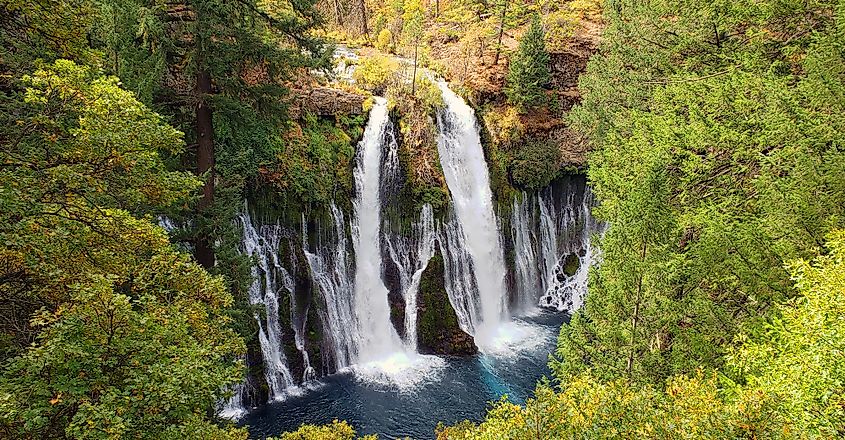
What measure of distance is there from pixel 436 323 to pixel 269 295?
6.59 m

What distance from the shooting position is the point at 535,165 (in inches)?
968

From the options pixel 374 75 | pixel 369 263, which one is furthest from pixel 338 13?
pixel 369 263

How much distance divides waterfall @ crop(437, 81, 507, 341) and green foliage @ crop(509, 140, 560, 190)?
2.10 metres

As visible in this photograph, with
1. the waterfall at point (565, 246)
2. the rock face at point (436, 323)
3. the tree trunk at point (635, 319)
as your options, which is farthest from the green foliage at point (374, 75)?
the tree trunk at point (635, 319)

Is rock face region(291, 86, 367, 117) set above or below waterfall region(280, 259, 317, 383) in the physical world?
above

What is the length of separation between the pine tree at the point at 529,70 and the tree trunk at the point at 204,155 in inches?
716

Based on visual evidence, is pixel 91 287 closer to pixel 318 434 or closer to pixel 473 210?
pixel 318 434

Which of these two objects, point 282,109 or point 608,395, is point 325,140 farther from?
point 608,395

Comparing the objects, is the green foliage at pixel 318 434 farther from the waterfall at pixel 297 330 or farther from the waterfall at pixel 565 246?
the waterfall at pixel 565 246

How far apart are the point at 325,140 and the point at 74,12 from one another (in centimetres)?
1179

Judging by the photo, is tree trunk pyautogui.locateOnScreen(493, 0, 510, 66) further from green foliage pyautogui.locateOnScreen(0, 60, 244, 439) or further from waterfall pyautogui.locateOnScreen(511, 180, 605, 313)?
green foliage pyautogui.locateOnScreen(0, 60, 244, 439)

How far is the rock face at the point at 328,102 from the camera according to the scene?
1859 centimetres

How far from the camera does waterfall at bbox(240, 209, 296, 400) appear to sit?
15719mm

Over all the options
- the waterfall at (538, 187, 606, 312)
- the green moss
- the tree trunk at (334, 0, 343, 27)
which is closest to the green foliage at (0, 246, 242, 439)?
the waterfall at (538, 187, 606, 312)
